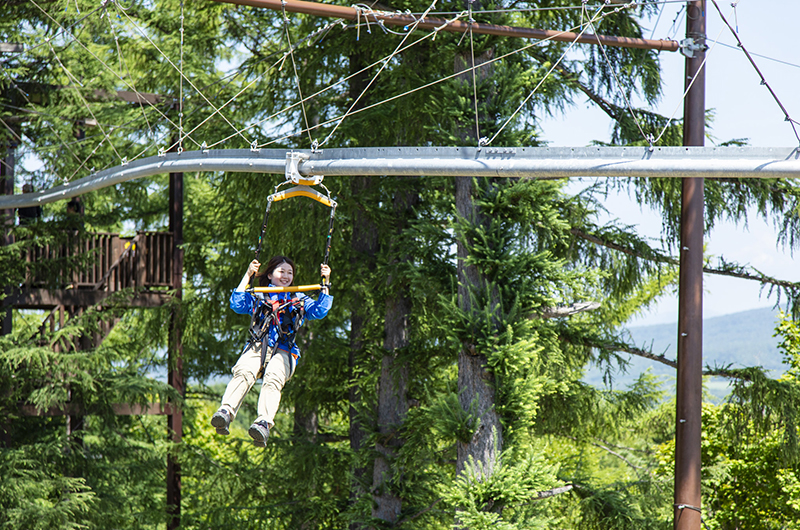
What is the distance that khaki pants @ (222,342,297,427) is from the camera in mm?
6344

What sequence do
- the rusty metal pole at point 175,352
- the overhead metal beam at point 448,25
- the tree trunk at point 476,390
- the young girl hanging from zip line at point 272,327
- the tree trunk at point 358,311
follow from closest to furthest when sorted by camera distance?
the young girl hanging from zip line at point 272,327 < the overhead metal beam at point 448,25 < the tree trunk at point 476,390 < the tree trunk at point 358,311 < the rusty metal pole at point 175,352

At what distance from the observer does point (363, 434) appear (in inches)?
486

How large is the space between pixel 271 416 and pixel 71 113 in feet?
31.8

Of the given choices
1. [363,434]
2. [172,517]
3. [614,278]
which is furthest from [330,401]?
[614,278]

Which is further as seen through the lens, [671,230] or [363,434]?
[363,434]

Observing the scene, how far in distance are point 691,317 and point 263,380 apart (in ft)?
14.5

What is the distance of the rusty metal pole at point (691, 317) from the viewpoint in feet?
27.2

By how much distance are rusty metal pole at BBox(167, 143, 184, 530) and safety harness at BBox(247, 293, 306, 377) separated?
270 inches

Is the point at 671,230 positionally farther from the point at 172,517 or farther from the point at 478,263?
the point at 172,517

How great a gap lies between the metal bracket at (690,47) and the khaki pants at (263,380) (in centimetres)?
515

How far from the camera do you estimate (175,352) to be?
13.8 meters

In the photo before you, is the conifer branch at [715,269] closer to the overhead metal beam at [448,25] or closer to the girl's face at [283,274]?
the overhead metal beam at [448,25]

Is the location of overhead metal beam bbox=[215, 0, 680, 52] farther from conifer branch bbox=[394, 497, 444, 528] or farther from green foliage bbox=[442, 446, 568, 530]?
conifer branch bbox=[394, 497, 444, 528]

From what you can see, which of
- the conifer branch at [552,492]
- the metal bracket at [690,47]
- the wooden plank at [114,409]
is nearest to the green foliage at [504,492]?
the conifer branch at [552,492]
